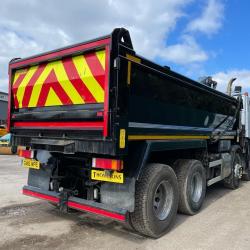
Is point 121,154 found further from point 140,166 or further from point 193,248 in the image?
point 193,248

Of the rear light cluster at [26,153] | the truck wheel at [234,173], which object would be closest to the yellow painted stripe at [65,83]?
the rear light cluster at [26,153]

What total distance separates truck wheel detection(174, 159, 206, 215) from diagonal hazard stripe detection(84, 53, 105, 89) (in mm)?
2326

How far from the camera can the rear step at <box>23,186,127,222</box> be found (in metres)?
4.00

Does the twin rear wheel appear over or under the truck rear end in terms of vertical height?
under

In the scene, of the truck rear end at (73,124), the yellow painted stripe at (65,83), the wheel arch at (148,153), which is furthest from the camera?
the yellow painted stripe at (65,83)

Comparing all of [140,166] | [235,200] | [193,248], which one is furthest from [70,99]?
[235,200]

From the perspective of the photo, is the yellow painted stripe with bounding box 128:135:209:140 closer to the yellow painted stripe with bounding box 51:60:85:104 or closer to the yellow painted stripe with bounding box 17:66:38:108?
the yellow painted stripe with bounding box 51:60:85:104

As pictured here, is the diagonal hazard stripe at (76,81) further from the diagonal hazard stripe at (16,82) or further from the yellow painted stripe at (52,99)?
the diagonal hazard stripe at (16,82)

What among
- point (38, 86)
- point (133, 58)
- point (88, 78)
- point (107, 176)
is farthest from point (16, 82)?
point (107, 176)

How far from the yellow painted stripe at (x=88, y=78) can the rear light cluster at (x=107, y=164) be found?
81cm

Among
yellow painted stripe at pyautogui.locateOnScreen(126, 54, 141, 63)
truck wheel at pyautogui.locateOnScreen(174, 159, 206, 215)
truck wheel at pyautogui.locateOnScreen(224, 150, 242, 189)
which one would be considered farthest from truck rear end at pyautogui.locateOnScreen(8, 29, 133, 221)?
truck wheel at pyautogui.locateOnScreen(224, 150, 242, 189)

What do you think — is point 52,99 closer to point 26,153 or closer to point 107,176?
point 26,153

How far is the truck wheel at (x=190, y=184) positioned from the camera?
5.28 metres

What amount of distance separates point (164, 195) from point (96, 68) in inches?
87.1
